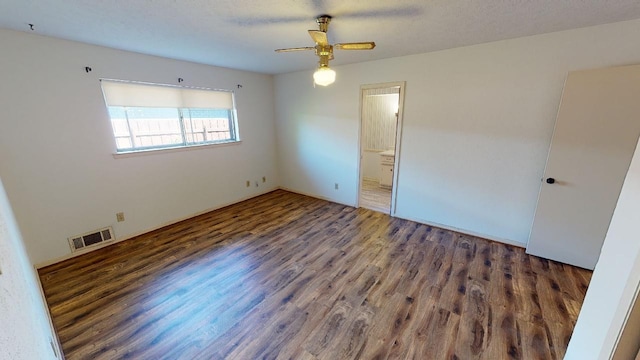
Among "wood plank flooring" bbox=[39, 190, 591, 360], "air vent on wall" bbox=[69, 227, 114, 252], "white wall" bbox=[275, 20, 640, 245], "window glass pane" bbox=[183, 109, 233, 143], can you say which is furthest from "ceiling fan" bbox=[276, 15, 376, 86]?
"air vent on wall" bbox=[69, 227, 114, 252]

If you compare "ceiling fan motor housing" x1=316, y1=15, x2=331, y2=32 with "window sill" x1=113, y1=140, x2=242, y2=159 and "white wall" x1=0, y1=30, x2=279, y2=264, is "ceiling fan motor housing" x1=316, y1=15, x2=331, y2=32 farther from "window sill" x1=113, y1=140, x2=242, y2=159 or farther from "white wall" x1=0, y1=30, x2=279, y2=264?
"window sill" x1=113, y1=140, x2=242, y2=159

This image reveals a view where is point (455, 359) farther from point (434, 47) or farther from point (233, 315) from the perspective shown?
point (434, 47)

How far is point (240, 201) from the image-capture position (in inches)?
187

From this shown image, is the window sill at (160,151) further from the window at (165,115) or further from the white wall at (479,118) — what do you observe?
the white wall at (479,118)

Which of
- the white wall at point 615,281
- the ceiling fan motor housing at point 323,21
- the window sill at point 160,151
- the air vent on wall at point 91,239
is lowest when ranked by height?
the air vent on wall at point 91,239

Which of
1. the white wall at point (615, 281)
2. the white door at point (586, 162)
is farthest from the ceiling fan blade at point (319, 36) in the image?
the white door at point (586, 162)

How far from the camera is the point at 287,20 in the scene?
2139mm

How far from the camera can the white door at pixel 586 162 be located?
224 cm

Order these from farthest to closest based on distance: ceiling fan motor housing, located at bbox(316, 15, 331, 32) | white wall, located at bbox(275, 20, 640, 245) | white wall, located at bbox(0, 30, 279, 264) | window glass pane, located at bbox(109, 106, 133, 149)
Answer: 1. window glass pane, located at bbox(109, 106, 133, 149)
2. white wall, located at bbox(275, 20, 640, 245)
3. white wall, located at bbox(0, 30, 279, 264)
4. ceiling fan motor housing, located at bbox(316, 15, 331, 32)

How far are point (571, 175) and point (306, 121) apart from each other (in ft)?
12.5

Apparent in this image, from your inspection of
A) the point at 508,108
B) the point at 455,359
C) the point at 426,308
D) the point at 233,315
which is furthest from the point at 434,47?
the point at 233,315

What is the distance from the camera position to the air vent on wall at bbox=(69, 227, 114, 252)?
2.87 meters

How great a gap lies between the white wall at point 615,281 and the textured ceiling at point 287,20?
161cm

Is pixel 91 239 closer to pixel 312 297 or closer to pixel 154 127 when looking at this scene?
pixel 154 127
